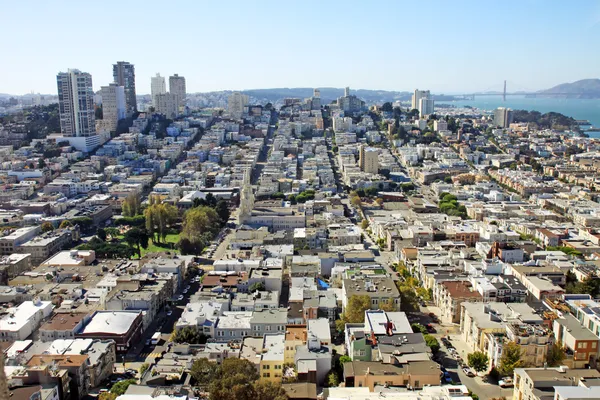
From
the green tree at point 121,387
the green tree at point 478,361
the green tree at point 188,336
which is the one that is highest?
the green tree at point 188,336

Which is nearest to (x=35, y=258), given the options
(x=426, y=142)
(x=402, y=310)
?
(x=402, y=310)

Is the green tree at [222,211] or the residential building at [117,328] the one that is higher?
the green tree at [222,211]

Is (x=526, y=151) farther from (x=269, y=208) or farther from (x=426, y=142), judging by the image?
(x=269, y=208)

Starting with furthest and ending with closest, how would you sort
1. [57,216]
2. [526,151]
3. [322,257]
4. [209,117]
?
1. [209,117]
2. [526,151]
3. [57,216]
4. [322,257]

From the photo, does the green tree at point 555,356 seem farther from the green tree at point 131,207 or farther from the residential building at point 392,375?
the green tree at point 131,207

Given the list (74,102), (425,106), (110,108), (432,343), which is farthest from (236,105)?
(432,343)

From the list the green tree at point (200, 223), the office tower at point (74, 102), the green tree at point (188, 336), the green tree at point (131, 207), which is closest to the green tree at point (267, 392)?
the green tree at point (188, 336)

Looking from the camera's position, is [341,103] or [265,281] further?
[341,103]

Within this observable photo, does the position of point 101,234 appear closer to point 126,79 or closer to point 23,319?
point 23,319
